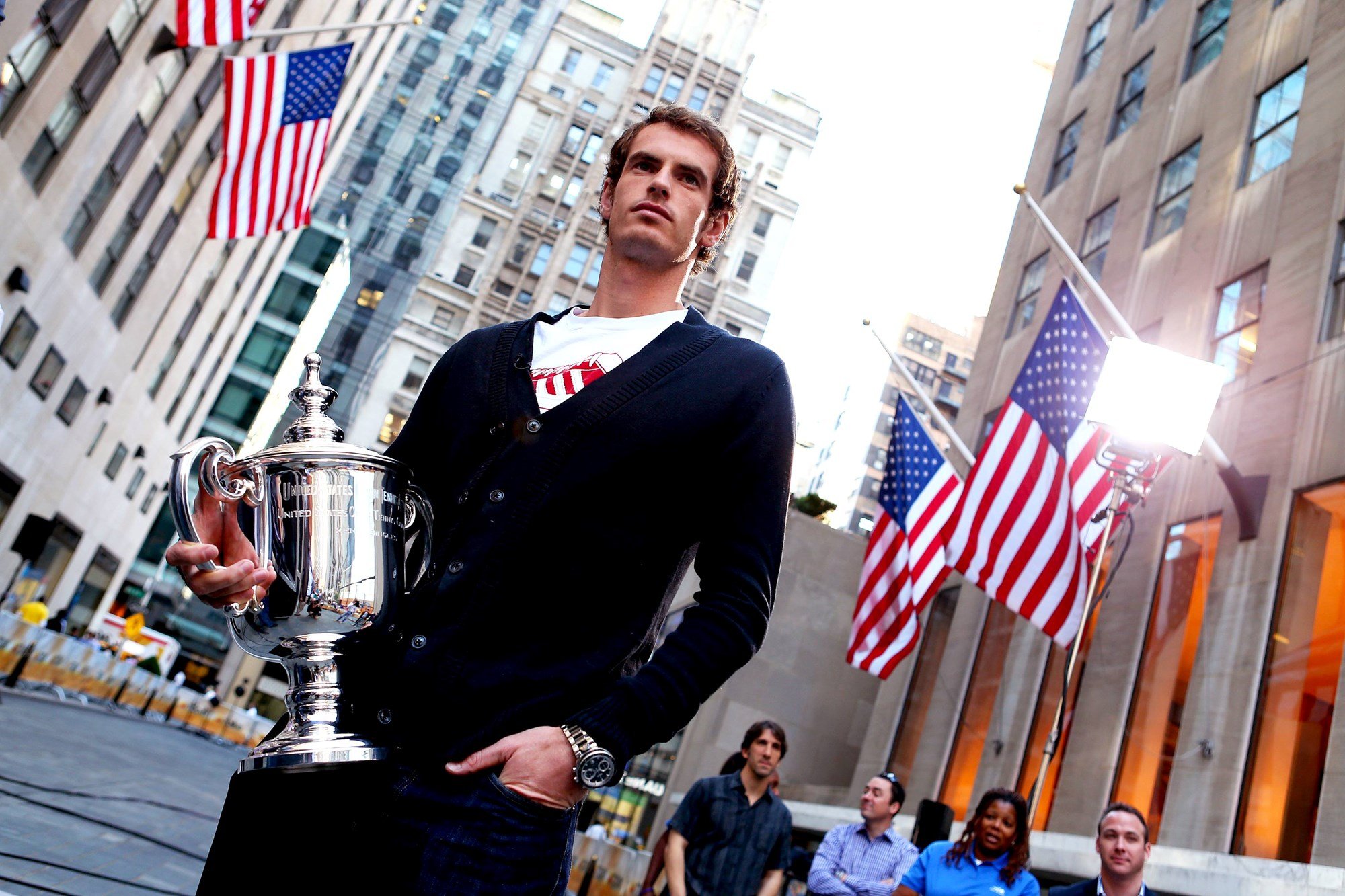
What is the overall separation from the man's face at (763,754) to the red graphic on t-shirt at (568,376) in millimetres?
5728

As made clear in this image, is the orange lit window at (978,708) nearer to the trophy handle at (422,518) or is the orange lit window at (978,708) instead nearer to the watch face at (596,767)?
the trophy handle at (422,518)

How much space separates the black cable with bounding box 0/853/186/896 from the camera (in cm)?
537

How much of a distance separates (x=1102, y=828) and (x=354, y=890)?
18.4 ft

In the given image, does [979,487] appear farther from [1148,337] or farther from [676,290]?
[676,290]

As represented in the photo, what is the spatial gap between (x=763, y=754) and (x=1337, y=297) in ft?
29.9

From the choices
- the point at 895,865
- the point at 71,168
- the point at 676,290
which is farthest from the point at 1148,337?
the point at 71,168

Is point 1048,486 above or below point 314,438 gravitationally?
above

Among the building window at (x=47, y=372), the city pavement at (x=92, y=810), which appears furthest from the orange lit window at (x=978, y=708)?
the building window at (x=47, y=372)

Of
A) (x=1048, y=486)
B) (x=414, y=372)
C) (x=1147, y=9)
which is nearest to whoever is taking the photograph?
(x=1048, y=486)

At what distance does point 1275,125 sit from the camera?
15164mm

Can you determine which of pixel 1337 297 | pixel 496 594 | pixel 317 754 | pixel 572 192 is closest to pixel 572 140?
pixel 572 192

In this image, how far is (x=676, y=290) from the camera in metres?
2.42

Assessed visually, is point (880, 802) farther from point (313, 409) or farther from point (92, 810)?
point (313, 409)

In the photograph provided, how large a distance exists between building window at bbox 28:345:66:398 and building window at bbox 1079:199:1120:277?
72.7 ft
